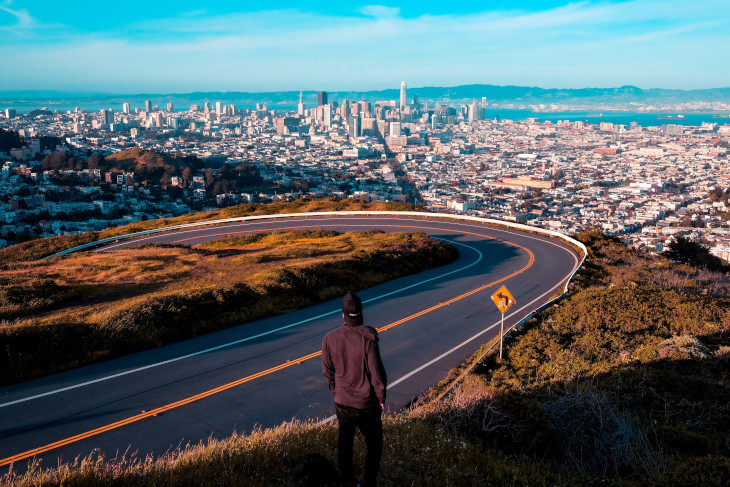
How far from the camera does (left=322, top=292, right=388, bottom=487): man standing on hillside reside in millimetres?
4766

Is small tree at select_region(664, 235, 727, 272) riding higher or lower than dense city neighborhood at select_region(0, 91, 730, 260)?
higher

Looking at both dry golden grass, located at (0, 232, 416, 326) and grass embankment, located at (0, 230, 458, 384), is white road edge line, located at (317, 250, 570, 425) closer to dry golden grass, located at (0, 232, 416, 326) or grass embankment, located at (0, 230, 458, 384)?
grass embankment, located at (0, 230, 458, 384)

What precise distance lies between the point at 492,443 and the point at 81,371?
27.4 ft

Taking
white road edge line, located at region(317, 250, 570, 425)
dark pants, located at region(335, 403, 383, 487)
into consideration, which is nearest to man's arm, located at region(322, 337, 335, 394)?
dark pants, located at region(335, 403, 383, 487)

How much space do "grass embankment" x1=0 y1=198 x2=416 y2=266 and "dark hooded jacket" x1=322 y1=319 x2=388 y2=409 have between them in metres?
32.0

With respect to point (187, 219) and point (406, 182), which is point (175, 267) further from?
point (406, 182)

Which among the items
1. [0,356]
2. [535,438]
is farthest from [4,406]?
[535,438]

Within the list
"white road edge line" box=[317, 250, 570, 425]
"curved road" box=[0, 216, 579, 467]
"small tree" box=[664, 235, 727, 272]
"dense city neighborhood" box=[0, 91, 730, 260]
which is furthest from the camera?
"dense city neighborhood" box=[0, 91, 730, 260]

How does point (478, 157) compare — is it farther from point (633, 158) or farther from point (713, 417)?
point (713, 417)

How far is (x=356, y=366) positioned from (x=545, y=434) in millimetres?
3828

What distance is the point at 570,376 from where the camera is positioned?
961cm

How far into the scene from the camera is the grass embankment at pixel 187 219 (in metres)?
31.8

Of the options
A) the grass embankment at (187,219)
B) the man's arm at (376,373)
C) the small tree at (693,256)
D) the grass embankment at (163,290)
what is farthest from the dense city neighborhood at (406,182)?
the man's arm at (376,373)

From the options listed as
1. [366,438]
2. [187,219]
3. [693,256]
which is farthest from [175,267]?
[693,256]
